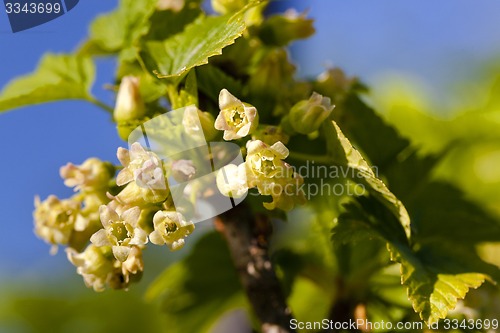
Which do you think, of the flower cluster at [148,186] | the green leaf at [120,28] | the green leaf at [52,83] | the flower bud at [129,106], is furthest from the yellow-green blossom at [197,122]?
the green leaf at [52,83]

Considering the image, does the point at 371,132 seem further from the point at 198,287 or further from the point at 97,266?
the point at 97,266

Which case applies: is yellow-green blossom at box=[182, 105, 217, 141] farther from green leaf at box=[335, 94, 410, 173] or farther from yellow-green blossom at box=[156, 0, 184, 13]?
green leaf at box=[335, 94, 410, 173]

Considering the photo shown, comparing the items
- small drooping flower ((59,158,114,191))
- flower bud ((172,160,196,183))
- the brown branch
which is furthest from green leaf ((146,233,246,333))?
flower bud ((172,160,196,183))

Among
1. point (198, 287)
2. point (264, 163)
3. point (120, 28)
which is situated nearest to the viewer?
point (264, 163)

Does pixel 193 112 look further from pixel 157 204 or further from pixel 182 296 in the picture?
pixel 182 296

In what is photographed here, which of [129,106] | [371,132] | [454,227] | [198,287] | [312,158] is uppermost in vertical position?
[129,106]

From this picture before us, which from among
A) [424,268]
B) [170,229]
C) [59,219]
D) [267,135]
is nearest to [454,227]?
[424,268]
